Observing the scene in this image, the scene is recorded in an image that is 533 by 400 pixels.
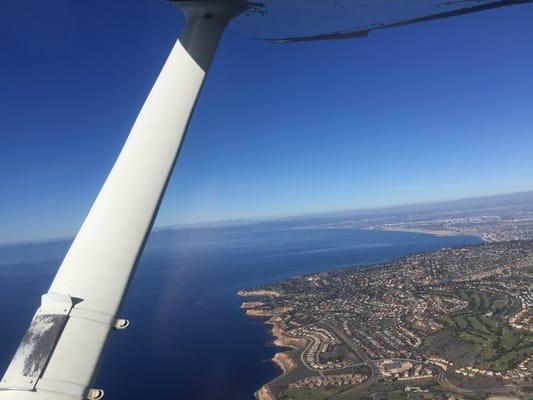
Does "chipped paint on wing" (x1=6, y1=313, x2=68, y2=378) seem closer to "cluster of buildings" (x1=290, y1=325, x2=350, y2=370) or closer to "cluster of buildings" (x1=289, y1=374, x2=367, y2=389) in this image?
"cluster of buildings" (x1=289, y1=374, x2=367, y2=389)

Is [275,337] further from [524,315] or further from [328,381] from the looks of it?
[524,315]

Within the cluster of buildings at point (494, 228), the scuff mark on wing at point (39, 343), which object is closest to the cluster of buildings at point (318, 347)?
the scuff mark on wing at point (39, 343)

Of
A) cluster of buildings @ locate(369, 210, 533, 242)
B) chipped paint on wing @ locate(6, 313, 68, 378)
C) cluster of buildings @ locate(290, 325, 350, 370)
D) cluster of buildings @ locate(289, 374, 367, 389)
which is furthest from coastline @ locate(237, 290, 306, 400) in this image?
cluster of buildings @ locate(369, 210, 533, 242)

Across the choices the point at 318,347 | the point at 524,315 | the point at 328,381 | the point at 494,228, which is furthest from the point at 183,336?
the point at 494,228

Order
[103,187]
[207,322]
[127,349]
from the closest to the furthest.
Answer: [103,187] < [127,349] < [207,322]

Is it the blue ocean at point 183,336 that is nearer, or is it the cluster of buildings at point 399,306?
the blue ocean at point 183,336

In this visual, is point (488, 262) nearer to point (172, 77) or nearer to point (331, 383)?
point (331, 383)

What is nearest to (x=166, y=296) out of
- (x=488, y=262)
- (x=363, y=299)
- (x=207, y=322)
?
(x=207, y=322)

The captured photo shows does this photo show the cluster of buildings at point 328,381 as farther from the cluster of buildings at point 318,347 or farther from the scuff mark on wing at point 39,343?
the scuff mark on wing at point 39,343
